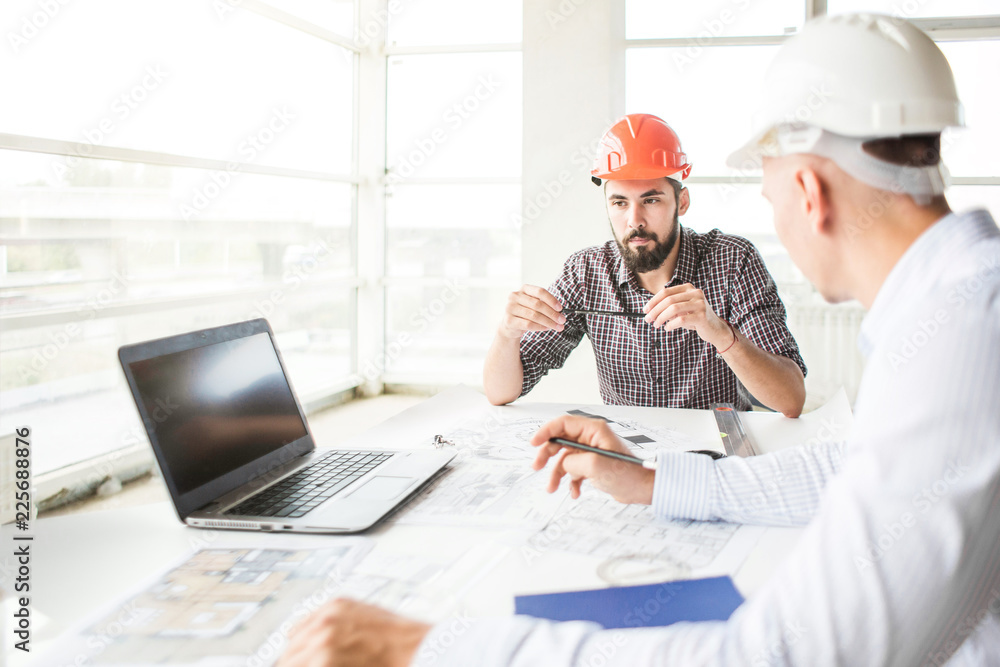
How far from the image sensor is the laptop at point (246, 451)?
116 centimetres

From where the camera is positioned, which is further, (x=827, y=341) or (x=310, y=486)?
(x=827, y=341)

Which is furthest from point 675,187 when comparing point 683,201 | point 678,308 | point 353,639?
point 353,639

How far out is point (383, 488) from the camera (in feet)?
4.34

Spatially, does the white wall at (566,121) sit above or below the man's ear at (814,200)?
above

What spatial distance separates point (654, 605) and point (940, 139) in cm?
62

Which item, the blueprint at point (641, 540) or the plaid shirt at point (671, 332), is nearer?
the blueprint at point (641, 540)

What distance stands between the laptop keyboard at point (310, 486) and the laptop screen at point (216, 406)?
0.07 meters

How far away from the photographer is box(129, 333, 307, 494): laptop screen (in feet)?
3.83

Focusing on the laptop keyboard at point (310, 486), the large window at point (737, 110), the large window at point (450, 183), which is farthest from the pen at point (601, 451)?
the large window at point (450, 183)

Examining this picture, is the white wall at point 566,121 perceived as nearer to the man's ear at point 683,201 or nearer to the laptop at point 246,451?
the man's ear at point 683,201

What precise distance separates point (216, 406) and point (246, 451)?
101 millimetres

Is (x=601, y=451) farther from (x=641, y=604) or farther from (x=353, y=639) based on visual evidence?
(x=353, y=639)

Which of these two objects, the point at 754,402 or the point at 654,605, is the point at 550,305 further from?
the point at 654,605

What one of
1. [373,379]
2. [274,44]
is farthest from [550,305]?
[373,379]
